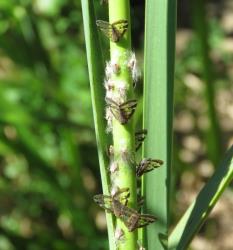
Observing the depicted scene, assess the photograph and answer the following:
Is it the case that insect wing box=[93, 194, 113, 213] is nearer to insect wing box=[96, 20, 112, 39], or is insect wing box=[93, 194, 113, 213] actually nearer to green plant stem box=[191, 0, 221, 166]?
insect wing box=[96, 20, 112, 39]

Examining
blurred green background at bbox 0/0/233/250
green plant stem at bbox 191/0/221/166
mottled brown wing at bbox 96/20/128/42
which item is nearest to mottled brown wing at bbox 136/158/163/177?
mottled brown wing at bbox 96/20/128/42

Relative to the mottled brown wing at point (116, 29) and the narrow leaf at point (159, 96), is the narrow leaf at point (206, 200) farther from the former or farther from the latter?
the mottled brown wing at point (116, 29)

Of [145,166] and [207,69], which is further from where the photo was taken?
[207,69]

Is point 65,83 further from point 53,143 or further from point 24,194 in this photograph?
point 24,194

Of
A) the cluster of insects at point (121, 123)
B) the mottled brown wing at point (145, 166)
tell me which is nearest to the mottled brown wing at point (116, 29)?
the cluster of insects at point (121, 123)

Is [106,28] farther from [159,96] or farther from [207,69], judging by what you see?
[207,69]

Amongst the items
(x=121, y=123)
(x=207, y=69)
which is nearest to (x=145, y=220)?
(x=121, y=123)
